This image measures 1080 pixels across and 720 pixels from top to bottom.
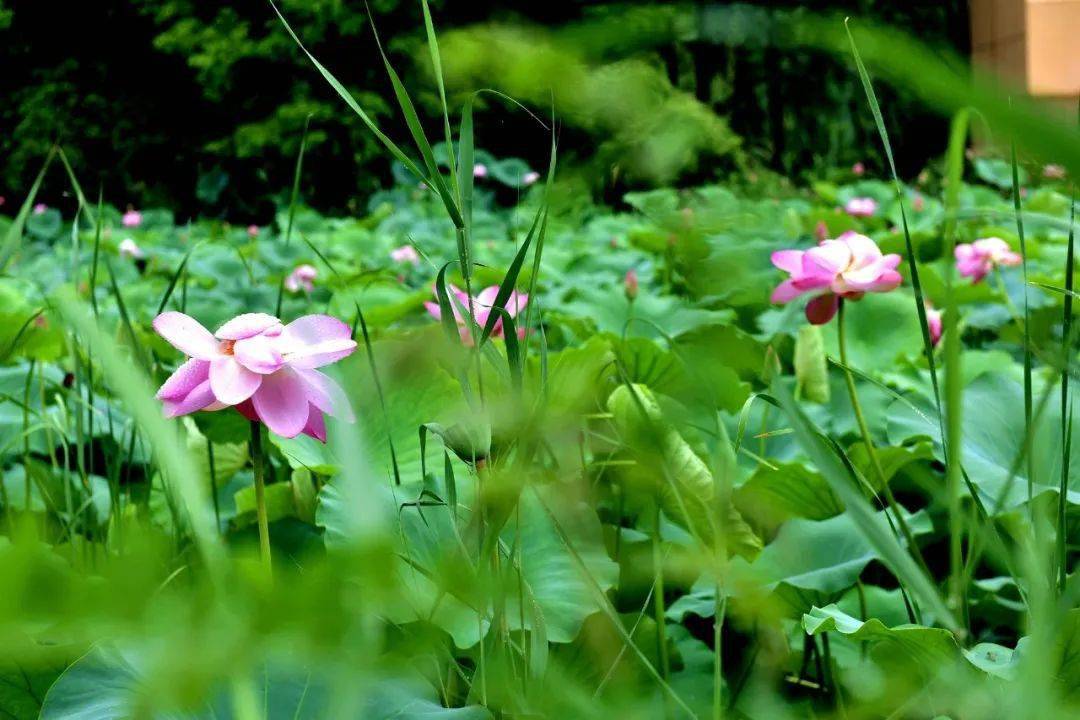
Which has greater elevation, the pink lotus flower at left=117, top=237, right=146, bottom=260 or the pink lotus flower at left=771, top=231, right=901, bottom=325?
the pink lotus flower at left=771, top=231, right=901, bottom=325

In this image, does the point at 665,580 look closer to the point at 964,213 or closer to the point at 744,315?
the point at 964,213

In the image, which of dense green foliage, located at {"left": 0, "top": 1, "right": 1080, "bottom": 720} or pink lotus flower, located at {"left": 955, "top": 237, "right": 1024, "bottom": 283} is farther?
pink lotus flower, located at {"left": 955, "top": 237, "right": 1024, "bottom": 283}

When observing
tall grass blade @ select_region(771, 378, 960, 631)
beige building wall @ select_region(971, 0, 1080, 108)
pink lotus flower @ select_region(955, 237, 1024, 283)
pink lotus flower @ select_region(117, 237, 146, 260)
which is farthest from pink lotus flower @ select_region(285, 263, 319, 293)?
beige building wall @ select_region(971, 0, 1080, 108)

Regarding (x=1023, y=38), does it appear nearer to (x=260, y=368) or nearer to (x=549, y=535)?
(x=549, y=535)

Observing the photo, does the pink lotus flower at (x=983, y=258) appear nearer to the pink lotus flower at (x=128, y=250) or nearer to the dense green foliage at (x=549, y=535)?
the dense green foliage at (x=549, y=535)

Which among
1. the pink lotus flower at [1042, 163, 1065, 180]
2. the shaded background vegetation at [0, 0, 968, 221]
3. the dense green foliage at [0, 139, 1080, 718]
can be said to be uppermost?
the pink lotus flower at [1042, 163, 1065, 180]

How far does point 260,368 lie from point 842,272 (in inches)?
16.0

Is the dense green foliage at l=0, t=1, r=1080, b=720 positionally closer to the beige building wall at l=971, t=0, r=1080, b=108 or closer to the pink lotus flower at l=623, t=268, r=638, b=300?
the pink lotus flower at l=623, t=268, r=638, b=300

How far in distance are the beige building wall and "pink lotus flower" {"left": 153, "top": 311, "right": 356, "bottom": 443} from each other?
4.79 metres

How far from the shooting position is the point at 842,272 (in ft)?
2.34

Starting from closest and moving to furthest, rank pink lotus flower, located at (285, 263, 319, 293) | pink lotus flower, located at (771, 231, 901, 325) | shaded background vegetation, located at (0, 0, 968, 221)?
pink lotus flower, located at (771, 231, 901, 325) → pink lotus flower, located at (285, 263, 319, 293) → shaded background vegetation, located at (0, 0, 968, 221)

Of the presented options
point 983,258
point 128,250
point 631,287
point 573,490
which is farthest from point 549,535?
point 128,250

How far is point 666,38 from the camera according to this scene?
0.20 meters

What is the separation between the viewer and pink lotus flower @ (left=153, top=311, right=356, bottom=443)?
467 mm
